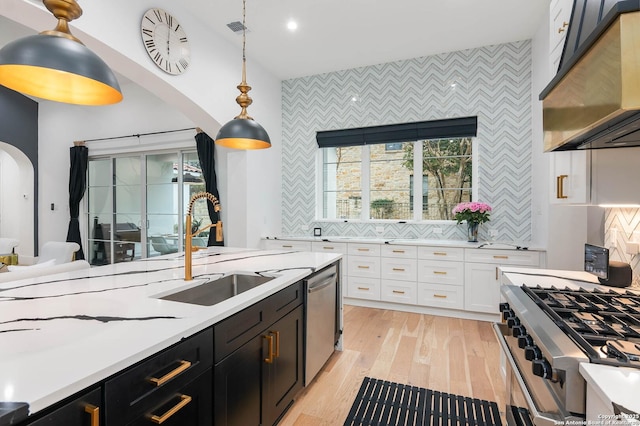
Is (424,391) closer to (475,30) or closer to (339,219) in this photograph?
(339,219)

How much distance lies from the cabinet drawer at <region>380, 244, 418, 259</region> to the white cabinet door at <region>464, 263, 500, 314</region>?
608mm

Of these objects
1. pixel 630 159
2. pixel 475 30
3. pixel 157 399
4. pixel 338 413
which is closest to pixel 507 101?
pixel 475 30

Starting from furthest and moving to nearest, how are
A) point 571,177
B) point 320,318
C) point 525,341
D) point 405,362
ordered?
1. point 405,362
2. point 320,318
3. point 571,177
4. point 525,341

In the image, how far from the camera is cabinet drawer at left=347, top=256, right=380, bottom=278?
13.5ft

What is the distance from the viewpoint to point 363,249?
13.6 ft

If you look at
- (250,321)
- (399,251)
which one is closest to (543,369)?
(250,321)

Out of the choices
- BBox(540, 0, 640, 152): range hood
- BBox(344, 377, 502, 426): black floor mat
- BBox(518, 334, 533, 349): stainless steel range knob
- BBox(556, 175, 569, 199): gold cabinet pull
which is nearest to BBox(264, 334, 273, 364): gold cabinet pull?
BBox(344, 377, 502, 426): black floor mat

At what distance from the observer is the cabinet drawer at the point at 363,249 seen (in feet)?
13.4

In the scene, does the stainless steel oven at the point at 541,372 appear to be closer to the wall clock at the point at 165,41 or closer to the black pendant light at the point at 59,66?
the black pendant light at the point at 59,66

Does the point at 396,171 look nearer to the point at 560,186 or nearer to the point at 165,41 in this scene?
the point at 560,186

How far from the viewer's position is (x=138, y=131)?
5156 mm

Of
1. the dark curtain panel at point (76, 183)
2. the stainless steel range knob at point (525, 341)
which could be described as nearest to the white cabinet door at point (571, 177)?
the stainless steel range knob at point (525, 341)

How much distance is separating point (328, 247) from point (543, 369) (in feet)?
11.1

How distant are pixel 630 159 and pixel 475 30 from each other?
8.76 ft
